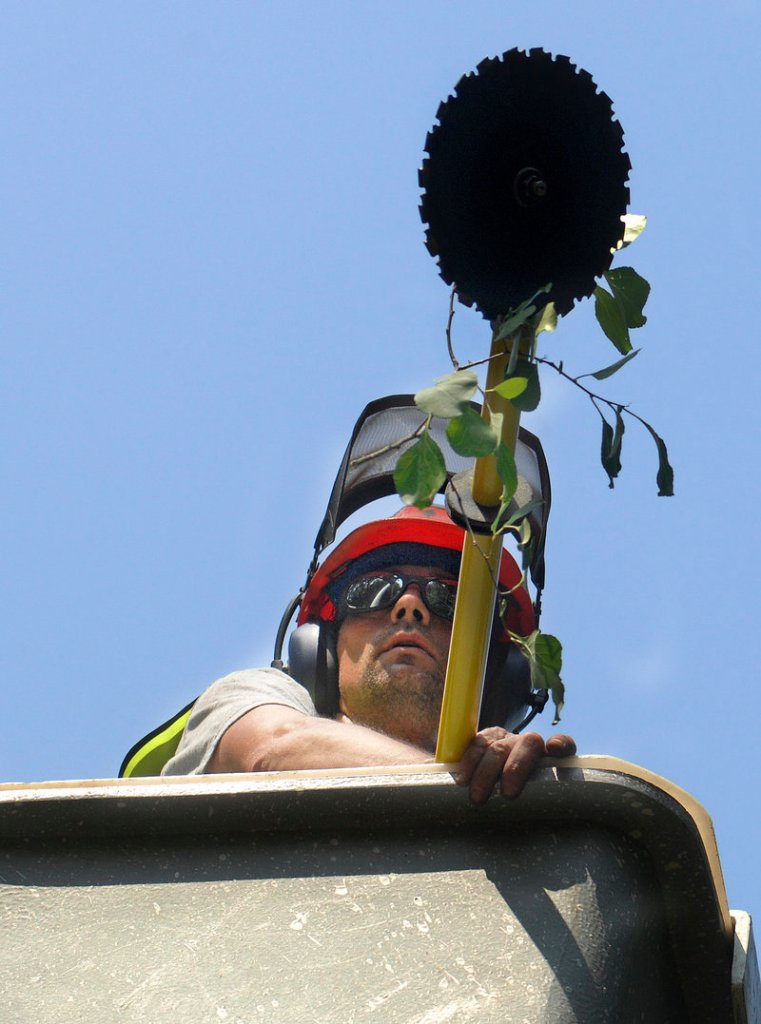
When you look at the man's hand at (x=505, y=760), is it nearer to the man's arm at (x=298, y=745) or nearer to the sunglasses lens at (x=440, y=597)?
the man's arm at (x=298, y=745)

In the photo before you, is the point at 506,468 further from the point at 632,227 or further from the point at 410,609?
the point at 410,609

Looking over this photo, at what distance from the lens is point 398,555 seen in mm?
5105

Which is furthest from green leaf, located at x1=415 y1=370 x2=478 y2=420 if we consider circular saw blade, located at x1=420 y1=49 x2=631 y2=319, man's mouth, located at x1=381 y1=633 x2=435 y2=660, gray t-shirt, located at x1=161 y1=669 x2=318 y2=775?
man's mouth, located at x1=381 y1=633 x2=435 y2=660

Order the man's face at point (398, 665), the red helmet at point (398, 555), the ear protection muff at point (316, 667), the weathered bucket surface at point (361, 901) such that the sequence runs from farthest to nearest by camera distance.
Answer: the red helmet at point (398, 555), the ear protection muff at point (316, 667), the man's face at point (398, 665), the weathered bucket surface at point (361, 901)

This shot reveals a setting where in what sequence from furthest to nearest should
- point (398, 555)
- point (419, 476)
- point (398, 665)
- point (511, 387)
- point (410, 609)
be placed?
point (398, 555) → point (410, 609) → point (398, 665) → point (511, 387) → point (419, 476)

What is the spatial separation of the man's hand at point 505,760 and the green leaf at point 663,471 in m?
0.46

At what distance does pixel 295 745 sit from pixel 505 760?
148 centimetres

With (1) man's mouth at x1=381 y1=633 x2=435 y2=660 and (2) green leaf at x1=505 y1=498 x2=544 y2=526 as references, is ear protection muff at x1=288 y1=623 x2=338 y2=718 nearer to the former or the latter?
(1) man's mouth at x1=381 y1=633 x2=435 y2=660

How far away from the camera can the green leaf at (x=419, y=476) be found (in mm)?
2232

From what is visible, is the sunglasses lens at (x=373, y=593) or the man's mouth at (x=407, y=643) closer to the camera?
the man's mouth at (x=407, y=643)

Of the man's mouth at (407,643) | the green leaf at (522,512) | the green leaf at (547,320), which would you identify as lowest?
the man's mouth at (407,643)

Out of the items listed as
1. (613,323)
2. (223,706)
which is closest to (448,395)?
(613,323)

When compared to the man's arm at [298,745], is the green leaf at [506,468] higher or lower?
higher

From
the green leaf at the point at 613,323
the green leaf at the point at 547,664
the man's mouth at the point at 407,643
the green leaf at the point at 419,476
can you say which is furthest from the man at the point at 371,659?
the green leaf at the point at 419,476
